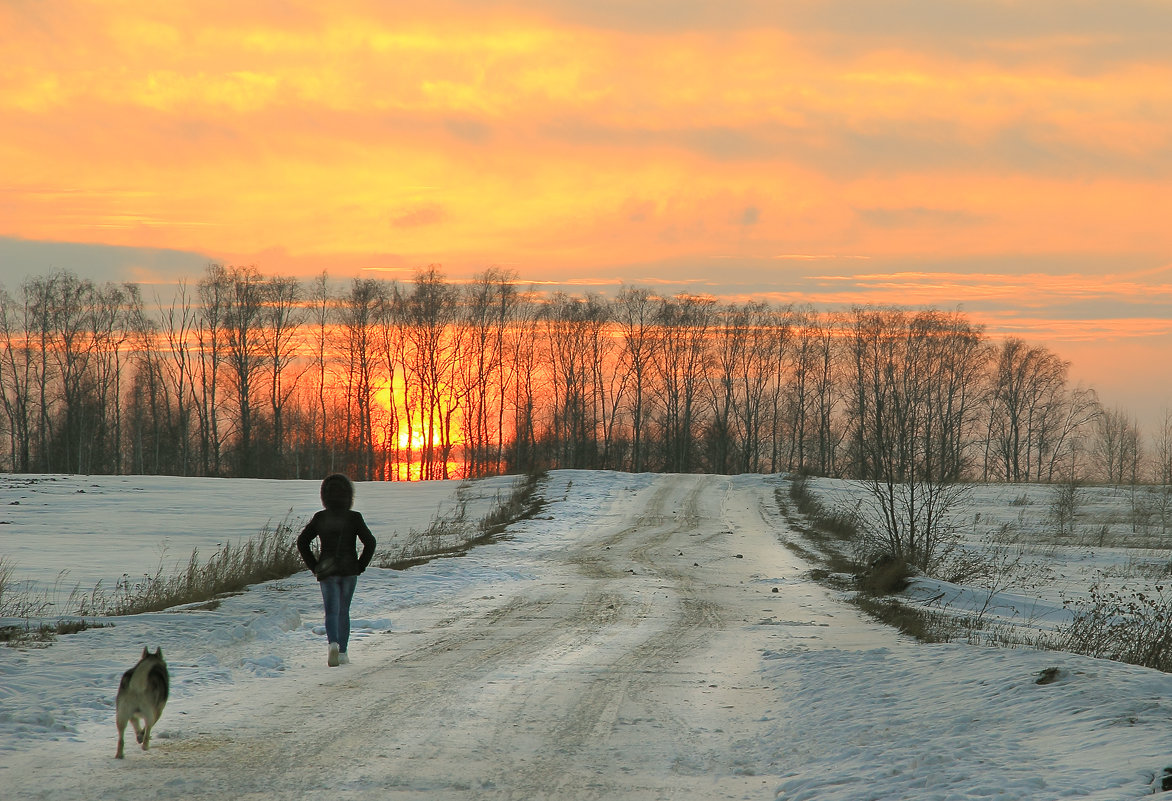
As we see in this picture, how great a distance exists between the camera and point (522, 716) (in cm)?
701

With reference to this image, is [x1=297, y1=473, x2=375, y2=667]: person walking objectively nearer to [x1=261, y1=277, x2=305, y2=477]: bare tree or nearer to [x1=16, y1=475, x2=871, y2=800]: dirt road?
[x1=16, y1=475, x2=871, y2=800]: dirt road

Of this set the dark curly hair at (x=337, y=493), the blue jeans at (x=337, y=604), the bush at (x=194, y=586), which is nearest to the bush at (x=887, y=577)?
the blue jeans at (x=337, y=604)

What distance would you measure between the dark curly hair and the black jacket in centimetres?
6

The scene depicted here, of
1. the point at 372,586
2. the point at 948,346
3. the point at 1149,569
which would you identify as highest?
the point at 948,346

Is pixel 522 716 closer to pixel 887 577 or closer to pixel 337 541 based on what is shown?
pixel 337 541

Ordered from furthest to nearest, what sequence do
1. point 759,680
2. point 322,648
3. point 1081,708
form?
point 322,648
point 759,680
point 1081,708

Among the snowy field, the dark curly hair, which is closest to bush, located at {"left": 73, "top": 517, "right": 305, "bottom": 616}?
the snowy field

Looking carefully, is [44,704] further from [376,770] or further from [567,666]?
[567,666]

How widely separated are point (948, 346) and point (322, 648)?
73.8 m

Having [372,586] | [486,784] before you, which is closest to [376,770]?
[486,784]

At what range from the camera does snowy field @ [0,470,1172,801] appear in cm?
541

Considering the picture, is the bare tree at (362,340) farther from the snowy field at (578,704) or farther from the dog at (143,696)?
the dog at (143,696)

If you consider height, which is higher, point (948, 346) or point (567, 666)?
point (948, 346)

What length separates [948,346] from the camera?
75000 millimetres
